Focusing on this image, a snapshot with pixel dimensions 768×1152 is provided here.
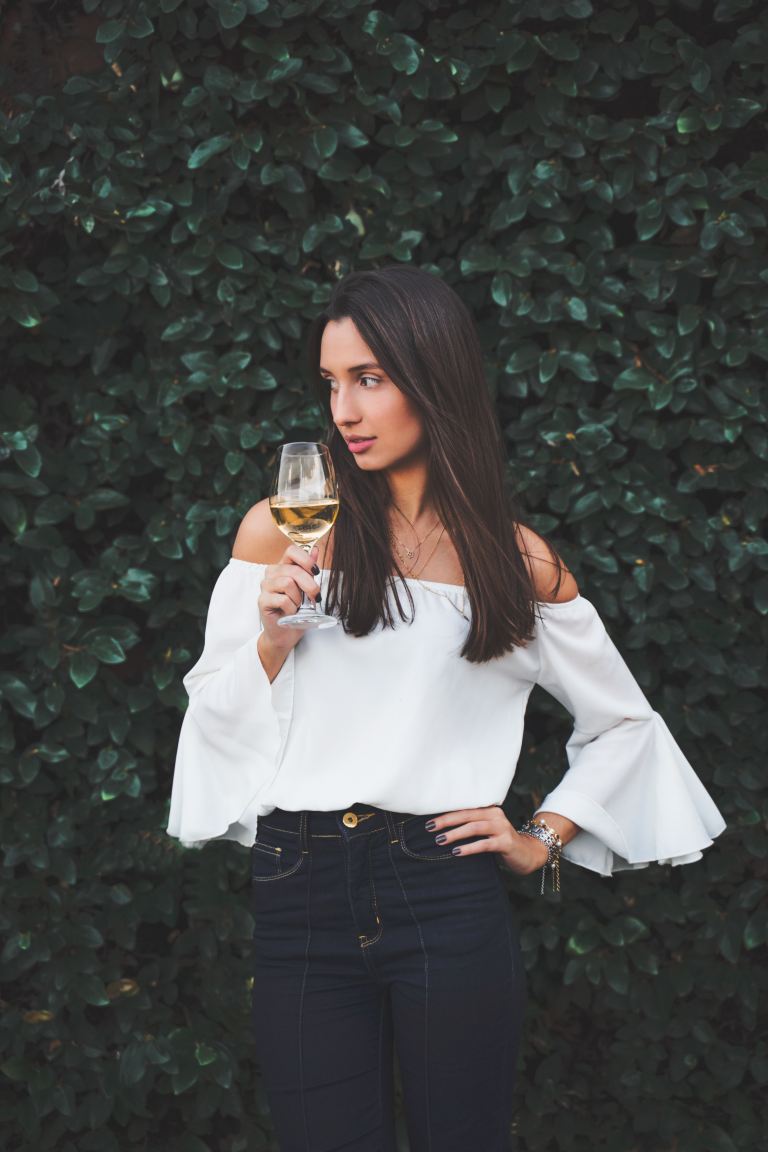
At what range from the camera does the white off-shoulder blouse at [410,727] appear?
200 cm

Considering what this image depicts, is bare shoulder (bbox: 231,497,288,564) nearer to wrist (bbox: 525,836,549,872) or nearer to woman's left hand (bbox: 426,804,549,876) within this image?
woman's left hand (bbox: 426,804,549,876)

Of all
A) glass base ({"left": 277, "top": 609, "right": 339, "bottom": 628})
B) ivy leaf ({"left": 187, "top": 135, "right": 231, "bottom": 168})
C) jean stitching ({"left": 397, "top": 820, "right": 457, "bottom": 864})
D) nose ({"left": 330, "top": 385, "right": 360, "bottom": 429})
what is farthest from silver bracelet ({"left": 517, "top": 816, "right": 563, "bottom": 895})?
ivy leaf ({"left": 187, "top": 135, "right": 231, "bottom": 168})

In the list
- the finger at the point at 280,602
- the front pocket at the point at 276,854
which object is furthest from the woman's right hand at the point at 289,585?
the front pocket at the point at 276,854

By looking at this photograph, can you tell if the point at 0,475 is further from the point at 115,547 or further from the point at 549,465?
the point at 549,465

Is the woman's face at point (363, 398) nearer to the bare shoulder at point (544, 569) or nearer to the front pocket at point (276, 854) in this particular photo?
the bare shoulder at point (544, 569)

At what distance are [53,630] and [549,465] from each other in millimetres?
1324

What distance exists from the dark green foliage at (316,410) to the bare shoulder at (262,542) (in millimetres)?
779

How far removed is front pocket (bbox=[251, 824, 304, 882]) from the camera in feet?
6.55

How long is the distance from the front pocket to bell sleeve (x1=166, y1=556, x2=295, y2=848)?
6 centimetres

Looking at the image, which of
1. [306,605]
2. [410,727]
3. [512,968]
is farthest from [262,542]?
[512,968]

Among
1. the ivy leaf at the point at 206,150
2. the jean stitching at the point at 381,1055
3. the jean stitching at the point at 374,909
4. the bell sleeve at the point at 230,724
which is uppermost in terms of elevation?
the ivy leaf at the point at 206,150

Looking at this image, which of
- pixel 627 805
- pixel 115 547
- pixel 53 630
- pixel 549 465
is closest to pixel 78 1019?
pixel 53 630

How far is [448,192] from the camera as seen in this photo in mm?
2998

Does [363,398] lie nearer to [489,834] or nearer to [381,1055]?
[489,834]
